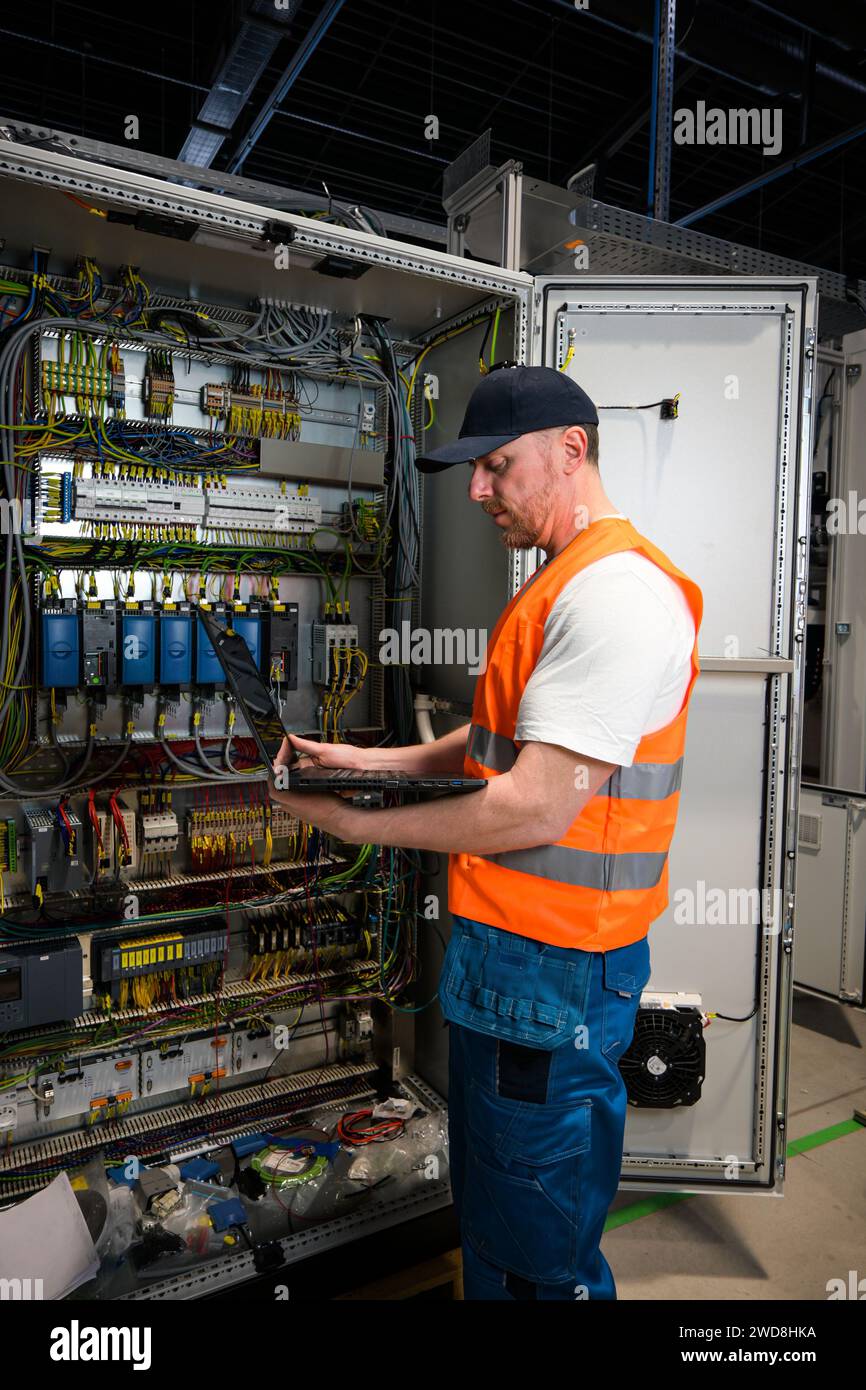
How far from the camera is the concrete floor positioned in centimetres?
207

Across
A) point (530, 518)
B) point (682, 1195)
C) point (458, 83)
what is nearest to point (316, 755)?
point (530, 518)

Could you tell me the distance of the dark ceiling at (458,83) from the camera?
11.4 ft

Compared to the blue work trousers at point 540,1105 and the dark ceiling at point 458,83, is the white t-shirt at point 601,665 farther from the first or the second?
the dark ceiling at point 458,83

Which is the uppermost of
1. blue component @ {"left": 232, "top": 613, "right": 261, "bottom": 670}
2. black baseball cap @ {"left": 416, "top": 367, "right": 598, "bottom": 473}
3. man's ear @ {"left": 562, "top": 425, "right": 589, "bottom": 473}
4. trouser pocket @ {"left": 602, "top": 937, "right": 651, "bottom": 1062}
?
black baseball cap @ {"left": 416, "top": 367, "right": 598, "bottom": 473}

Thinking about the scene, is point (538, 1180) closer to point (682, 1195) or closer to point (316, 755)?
point (316, 755)

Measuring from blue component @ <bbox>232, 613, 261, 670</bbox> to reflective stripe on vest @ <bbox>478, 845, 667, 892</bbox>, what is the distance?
135cm

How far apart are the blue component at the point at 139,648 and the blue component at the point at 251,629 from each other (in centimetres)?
24

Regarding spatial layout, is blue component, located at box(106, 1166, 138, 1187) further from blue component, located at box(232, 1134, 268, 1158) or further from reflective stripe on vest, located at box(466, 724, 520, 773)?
reflective stripe on vest, located at box(466, 724, 520, 773)

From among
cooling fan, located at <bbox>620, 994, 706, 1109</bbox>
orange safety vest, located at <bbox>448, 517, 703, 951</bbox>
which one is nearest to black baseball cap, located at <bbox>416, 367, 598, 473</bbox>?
orange safety vest, located at <bbox>448, 517, 703, 951</bbox>

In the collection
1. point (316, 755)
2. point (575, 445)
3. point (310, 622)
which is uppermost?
point (575, 445)

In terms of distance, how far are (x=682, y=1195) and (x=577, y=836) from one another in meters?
1.77

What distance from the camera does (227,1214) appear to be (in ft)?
6.68
